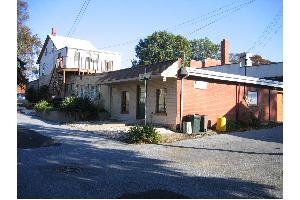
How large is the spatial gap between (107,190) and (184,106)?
1032cm

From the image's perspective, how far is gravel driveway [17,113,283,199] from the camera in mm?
6431

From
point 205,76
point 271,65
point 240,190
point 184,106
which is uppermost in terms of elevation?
point 271,65

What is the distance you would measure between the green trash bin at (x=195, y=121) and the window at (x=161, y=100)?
5.75ft

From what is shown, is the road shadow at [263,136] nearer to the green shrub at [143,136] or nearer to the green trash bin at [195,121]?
the green trash bin at [195,121]

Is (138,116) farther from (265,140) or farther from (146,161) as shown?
(146,161)

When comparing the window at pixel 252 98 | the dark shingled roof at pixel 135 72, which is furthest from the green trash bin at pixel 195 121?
the window at pixel 252 98

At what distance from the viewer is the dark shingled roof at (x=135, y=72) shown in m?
16.3

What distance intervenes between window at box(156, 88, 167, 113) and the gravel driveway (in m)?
4.41

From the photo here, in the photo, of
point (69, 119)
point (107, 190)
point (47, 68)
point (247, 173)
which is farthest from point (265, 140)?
point (47, 68)

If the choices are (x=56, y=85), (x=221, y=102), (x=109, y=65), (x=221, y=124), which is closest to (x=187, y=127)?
(x=221, y=124)

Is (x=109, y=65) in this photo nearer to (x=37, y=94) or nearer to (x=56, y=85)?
(x=56, y=85)

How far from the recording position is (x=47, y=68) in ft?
124

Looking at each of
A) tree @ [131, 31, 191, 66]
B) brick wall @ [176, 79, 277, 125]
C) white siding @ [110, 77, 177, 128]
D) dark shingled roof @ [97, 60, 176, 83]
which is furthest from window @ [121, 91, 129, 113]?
tree @ [131, 31, 191, 66]

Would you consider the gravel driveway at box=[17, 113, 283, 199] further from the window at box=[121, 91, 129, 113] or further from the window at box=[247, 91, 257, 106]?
the window at box=[121, 91, 129, 113]
